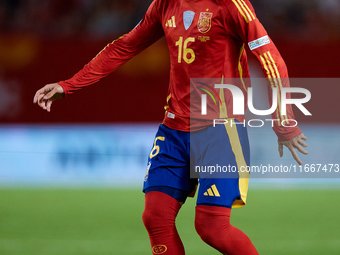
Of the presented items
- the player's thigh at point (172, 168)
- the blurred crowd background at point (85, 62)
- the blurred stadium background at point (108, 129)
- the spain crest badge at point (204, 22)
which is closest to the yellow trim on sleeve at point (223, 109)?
the player's thigh at point (172, 168)

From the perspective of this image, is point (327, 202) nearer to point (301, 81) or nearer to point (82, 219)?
point (82, 219)

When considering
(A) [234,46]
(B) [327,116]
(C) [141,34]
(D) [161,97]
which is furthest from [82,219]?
(B) [327,116]

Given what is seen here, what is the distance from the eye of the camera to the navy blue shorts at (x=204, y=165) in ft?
8.96

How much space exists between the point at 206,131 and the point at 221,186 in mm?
298

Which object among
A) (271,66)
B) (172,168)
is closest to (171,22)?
(271,66)

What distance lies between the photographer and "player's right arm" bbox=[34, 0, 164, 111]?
10.1 ft

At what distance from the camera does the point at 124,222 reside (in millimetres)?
4605

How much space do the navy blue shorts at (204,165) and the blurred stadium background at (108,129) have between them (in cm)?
141

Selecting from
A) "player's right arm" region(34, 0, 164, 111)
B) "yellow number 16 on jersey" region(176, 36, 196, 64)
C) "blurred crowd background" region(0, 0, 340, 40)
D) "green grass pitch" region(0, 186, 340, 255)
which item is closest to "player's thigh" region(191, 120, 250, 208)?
"yellow number 16 on jersey" region(176, 36, 196, 64)

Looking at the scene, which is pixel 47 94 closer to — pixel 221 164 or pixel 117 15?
pixel 221 164

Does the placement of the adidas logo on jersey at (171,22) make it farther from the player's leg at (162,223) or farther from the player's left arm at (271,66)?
the player's leg at (162,223)

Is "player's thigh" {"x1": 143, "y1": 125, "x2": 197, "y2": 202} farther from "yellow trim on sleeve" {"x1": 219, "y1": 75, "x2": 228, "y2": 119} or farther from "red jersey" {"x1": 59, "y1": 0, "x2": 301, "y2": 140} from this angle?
"yellow trim on sleeve" {"x1": 219, "y1": 75, "x2": 228, "y2": 119}

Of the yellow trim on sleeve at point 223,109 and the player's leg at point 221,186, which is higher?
the yellow trim on sleeve at point 223,109

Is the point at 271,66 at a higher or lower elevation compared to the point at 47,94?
higher
